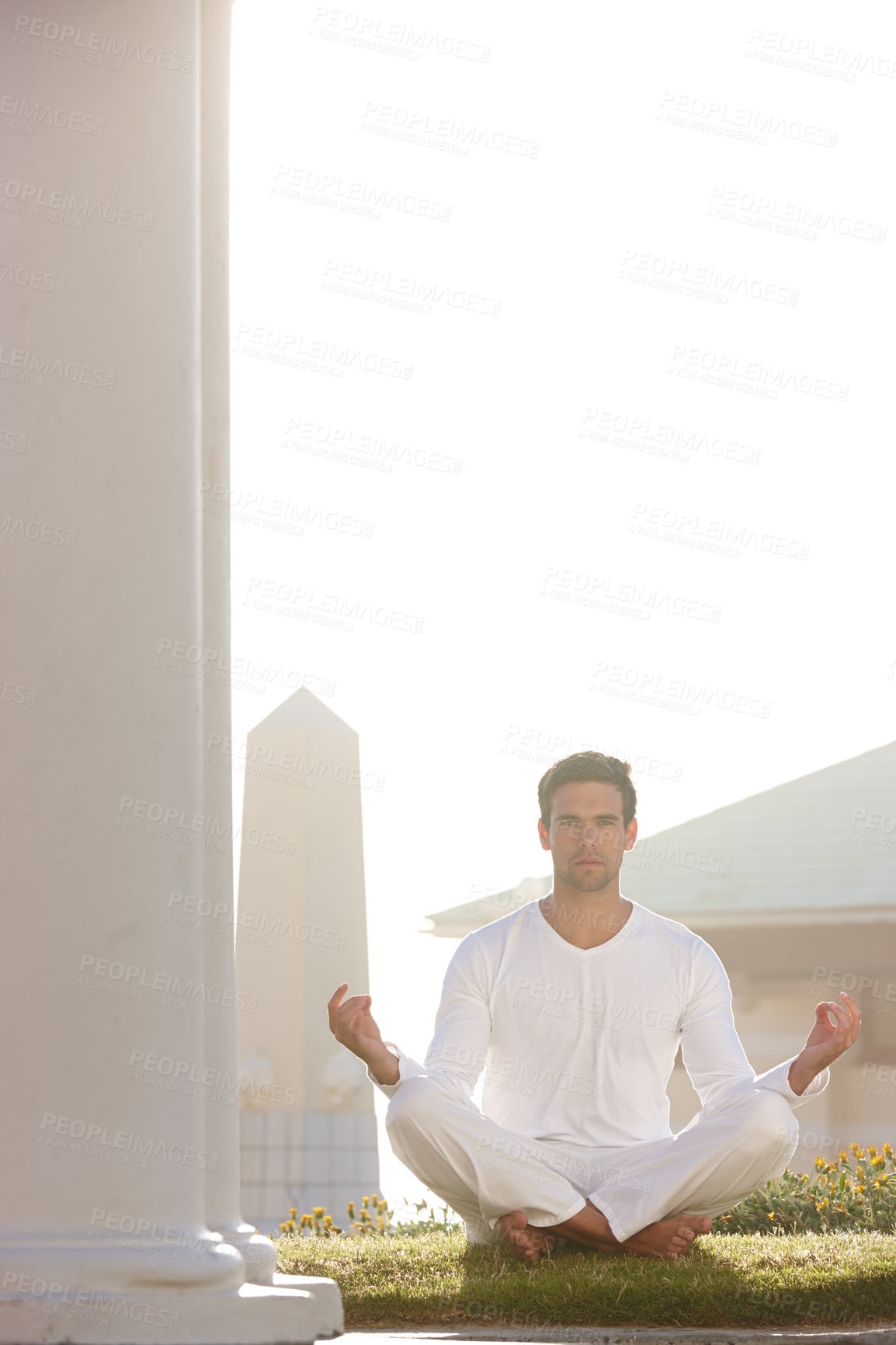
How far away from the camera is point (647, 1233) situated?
4242mm

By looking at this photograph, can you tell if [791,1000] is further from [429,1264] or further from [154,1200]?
[154,1200]

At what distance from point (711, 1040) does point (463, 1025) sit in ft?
2.92

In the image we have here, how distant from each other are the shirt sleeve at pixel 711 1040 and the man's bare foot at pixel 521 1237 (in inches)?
29.2

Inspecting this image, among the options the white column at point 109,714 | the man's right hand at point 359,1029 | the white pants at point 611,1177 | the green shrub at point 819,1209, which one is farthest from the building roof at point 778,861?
the white column at point 109,714

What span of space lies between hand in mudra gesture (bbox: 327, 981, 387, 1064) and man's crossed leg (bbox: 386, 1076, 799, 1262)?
24 cm

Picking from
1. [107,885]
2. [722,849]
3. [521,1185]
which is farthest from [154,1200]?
[722,849]

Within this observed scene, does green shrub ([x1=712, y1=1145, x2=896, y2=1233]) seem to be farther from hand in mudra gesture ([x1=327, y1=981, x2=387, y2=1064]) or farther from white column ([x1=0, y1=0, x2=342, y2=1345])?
white column ([x1=0, y1=0, x2=342, y2=1345])

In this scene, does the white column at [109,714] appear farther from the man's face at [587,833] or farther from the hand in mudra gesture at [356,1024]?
the man's face at [587,833]

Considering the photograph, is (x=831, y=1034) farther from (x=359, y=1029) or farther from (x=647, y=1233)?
(x=359, y=1029)

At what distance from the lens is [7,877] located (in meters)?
2.36

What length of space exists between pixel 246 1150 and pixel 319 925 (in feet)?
5.91

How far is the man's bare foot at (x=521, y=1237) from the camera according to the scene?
4215 mm

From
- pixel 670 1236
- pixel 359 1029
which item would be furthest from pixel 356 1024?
pixel 670 1236

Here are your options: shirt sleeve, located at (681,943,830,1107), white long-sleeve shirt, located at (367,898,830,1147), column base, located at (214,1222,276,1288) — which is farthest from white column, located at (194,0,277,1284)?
shirt sleeve, located at (681,943,830,1107)
